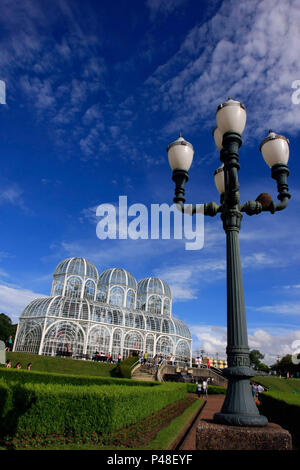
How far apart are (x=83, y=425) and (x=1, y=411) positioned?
179 centimetres

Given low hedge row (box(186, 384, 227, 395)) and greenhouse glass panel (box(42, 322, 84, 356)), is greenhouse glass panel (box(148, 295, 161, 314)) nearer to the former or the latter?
greenhouse glass panel (box(42, 322, 84, 356))

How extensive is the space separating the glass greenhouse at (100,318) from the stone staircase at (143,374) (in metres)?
6.27

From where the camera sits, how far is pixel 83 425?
6.69 meters

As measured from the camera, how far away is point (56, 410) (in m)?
6.54

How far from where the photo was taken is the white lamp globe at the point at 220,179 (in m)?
5.57

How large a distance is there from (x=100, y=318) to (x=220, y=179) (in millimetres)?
31380

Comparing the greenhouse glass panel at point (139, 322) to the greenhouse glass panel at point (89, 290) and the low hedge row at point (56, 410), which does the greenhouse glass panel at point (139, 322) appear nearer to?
the greenhouse glass panel at point (89, 290)

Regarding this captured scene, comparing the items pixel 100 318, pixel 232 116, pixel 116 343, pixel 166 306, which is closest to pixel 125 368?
pixel 100 318

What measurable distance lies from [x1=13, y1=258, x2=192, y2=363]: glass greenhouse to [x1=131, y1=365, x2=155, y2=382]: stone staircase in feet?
20.6

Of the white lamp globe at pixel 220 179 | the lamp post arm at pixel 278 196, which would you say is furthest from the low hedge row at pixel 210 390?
the lamp post arm at pixel 278 196

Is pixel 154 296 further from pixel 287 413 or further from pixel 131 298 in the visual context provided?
pixel 287 413

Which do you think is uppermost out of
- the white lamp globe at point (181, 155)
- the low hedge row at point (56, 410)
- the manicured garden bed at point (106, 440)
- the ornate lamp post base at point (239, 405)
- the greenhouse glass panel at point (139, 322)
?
the greenhouse glass panel at point (139, 322)

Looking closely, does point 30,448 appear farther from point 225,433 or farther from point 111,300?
point 111,300

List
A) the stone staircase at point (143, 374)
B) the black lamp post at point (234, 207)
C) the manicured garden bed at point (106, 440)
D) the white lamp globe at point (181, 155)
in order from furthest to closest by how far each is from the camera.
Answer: the stone staircase at point (143, 374) → the manicured garden bed at point (106, 440) → the white lamp globe at point (181, 155) → the black lamp post at point (234, 207)
